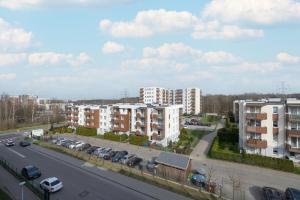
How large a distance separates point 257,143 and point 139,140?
1980 cm

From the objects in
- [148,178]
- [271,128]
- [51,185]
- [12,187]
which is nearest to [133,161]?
[148,178]

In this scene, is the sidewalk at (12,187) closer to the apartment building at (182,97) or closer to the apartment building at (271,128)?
the apartment building at (271,128)

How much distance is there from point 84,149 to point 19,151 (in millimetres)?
10500

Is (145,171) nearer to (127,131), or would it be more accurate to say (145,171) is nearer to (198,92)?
(127,131)

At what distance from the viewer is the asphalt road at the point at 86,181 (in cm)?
2272

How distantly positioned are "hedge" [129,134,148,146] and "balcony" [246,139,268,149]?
692 inches

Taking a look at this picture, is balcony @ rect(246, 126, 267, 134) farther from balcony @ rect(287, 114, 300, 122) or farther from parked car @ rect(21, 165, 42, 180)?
parked car @ rect(21, 165, 42, 180)

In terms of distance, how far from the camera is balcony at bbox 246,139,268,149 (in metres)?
34.6

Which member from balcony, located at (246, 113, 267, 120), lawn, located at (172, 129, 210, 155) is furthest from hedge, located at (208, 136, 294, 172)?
balcony, located at (246, 113, 267, 120)

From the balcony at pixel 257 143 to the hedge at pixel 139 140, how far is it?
57.7 ft

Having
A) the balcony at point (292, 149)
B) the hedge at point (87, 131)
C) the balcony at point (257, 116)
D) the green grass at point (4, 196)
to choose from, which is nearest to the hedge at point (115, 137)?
the hedge at point (87, 131)

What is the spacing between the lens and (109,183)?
2589cm

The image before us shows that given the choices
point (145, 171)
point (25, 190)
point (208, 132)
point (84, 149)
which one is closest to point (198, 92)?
point (208, 132)

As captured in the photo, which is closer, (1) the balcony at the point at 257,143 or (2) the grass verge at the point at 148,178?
(2) the grass verge at the point at 148,178
